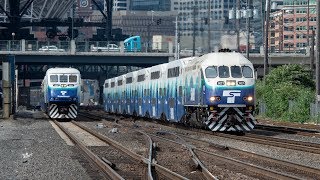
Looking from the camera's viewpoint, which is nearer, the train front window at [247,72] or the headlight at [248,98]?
the headlight at [248,98]

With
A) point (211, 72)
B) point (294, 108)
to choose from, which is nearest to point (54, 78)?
point (294, 108)

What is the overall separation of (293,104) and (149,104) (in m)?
9.06

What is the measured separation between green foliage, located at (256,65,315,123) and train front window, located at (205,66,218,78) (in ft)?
46.4

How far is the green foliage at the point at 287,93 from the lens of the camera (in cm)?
4247

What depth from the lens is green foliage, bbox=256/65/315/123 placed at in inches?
1672

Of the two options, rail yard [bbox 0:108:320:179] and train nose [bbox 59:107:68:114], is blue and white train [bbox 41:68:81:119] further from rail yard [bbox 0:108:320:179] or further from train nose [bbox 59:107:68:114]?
rail yard [bbox 0:108:320:179]

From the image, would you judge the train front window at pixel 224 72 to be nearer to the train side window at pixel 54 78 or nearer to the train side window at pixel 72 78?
the train side window at pixel 72 78

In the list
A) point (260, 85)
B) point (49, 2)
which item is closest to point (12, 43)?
point (260, 85)

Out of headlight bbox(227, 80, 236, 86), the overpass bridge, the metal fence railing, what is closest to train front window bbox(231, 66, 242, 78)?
headlight bbox(227, 80, 236, 86)

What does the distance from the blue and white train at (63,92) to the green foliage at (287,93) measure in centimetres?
1362

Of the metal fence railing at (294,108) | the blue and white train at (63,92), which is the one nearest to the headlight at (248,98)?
the metal fence railing at (294,108)

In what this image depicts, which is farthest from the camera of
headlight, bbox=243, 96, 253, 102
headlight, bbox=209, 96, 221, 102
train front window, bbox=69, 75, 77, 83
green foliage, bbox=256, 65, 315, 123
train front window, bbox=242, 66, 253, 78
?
train front window, bbox=69, 75, 77, 83

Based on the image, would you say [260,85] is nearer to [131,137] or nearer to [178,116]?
[178,116]

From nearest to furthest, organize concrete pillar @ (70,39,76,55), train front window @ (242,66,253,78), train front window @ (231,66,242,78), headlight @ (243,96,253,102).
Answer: headlight @ (243,96,253,102), train front window @ (231,66,242,78), train front window @ (242,66,253,78), concrete pillar @ (70,39,76,55)
